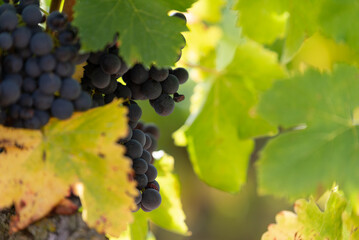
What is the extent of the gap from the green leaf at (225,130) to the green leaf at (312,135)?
0.33 metres

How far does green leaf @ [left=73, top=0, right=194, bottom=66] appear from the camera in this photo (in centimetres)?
51

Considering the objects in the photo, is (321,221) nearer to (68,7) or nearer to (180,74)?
(180,74)

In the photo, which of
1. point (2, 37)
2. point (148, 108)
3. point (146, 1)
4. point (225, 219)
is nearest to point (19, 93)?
point (2, 37)

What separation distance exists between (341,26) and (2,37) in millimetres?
450

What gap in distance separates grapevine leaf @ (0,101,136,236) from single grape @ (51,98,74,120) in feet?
0.04

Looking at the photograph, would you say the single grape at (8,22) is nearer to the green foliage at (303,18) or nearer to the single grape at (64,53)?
the single grape at (64,53)

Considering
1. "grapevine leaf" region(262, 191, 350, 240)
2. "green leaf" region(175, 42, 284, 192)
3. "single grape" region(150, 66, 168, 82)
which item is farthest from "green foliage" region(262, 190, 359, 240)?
"single grape" region(150, 66, 168, 82)

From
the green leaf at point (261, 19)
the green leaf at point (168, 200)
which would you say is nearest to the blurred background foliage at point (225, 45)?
the green leaf at point (261, 19)

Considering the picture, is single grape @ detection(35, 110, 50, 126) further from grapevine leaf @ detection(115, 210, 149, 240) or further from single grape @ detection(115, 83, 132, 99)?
grapevine leaf @ detection(115, 210, 149, 240)

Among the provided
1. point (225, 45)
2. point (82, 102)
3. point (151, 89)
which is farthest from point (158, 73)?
point (225, 45)

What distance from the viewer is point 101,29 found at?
513 mm

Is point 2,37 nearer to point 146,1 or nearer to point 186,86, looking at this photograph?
point 146,1

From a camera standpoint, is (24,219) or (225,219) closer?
(24,219)

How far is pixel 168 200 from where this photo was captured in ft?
2.76
